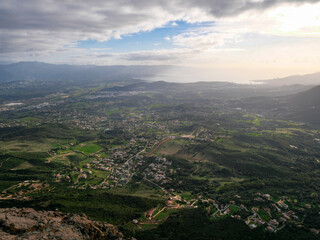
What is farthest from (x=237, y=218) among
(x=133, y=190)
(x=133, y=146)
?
(x=133, y=146)

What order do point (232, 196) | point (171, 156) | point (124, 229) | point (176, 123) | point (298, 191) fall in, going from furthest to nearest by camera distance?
point (176, 123) → point (171, 156) → point (298, 191) → point (232, 196) → point (124, 229)

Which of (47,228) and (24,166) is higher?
(47,228)

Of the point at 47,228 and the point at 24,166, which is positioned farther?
the point at 24,166

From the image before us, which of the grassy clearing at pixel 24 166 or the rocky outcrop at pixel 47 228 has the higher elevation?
the rocky outcrop at pixel 47 228

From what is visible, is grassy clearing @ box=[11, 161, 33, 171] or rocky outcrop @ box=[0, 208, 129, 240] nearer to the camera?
rocky outcrop @ box=[0, 208, 129, 240]

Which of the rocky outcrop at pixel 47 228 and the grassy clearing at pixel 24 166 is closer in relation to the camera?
the rocky outcrop at pixel 47 228

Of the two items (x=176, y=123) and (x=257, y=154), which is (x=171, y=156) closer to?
(x=257, y=154)

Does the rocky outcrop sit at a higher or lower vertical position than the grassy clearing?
higher

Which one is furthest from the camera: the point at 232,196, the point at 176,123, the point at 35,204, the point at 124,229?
the point at 176,123
